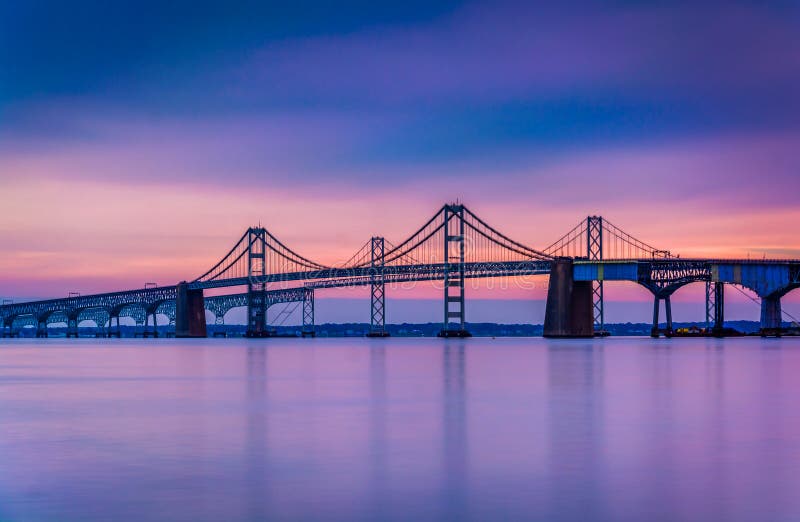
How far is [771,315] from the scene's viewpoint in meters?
112

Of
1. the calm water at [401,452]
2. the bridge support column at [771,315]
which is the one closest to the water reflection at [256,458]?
the calm water at [401,452]

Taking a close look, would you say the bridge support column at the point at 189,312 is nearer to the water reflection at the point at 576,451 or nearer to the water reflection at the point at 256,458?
the water reflection at the point at 576,451

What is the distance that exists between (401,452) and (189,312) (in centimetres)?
11321

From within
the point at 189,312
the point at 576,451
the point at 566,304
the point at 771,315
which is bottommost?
the point at 576,451

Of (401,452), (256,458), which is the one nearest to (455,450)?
(401,452)

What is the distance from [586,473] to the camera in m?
13.7

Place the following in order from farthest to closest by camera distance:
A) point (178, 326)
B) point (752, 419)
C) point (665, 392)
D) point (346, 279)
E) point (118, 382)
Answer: point (178, 326)
point (346, 279)
point (118, 382)
point (665, 392)
point (752, 419)

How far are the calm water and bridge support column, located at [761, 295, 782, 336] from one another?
81.2 metres

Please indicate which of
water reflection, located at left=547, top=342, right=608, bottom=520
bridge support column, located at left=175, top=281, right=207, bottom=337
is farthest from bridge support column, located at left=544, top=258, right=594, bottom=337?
water reflection, located at left=547, top=342, right=608, bottom=520

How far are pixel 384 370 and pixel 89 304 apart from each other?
11669cm

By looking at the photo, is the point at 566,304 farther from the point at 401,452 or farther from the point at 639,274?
the point at 401,452

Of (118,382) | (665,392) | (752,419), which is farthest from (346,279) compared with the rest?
(752,419)

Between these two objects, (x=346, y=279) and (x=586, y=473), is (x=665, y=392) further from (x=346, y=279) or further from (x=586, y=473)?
(x=346, y=279)

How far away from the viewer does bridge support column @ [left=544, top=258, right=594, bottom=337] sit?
96250mm
